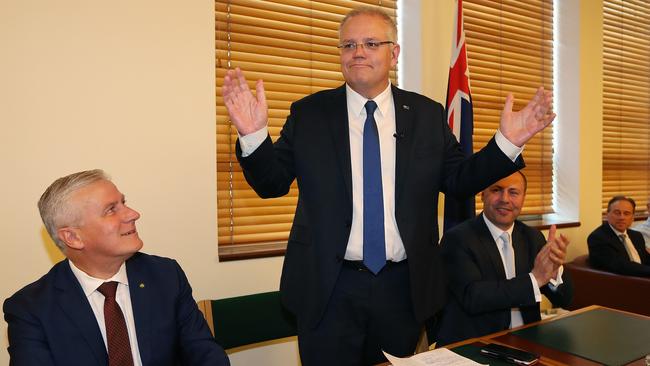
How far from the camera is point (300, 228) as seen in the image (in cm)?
178

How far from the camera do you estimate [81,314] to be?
5.05 ft

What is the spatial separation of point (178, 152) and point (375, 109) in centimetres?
120

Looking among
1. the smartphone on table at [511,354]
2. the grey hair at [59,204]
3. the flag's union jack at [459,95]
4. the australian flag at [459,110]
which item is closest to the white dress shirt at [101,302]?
the grey hair at [59,204]

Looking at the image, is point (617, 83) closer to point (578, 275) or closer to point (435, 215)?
point (578, 275)

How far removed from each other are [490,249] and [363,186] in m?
0.92

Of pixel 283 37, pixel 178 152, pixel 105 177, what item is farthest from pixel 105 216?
pixel 283 37

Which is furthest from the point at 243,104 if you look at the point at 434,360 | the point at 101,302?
the point at 434,360

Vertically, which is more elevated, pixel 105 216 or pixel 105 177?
Result: pixel 105 177

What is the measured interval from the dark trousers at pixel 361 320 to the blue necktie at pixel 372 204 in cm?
5

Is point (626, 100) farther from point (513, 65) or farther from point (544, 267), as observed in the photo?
point (544, 267)

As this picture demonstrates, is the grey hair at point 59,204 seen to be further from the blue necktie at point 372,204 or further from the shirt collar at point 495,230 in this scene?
the shirt collar at point 495,230

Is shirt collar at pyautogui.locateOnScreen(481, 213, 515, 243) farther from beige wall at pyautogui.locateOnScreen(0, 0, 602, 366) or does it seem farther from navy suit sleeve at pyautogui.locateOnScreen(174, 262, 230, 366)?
navy suit sleeve at pyautogui.locateOnScreen(174, 262, 230, 366)

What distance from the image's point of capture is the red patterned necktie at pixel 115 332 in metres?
1.56

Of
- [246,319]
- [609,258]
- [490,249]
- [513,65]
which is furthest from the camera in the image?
[513,65]
